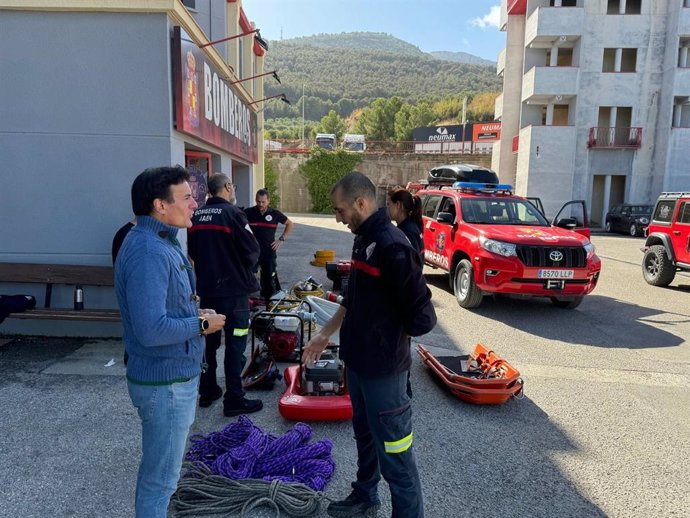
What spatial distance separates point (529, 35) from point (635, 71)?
6465mm

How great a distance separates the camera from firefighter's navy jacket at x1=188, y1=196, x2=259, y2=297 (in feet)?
13.4

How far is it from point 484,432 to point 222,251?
2.62 m

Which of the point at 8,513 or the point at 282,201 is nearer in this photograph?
the point at 8,513

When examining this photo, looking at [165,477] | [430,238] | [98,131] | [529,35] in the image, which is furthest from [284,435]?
[529,35]

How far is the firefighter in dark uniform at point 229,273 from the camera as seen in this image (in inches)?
161

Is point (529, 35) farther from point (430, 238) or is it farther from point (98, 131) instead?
point (98, 131)

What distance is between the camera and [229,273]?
13.5 ft

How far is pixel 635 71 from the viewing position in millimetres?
28828

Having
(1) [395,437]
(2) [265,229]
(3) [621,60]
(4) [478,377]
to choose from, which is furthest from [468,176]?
(3) [621,60]

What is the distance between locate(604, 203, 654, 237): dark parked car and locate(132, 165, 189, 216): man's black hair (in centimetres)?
2535

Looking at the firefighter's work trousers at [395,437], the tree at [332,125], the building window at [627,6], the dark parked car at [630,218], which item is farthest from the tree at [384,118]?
the firefighter's work trousers at [395,437]

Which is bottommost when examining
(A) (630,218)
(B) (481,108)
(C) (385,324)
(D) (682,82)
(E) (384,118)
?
(A) (630,218)

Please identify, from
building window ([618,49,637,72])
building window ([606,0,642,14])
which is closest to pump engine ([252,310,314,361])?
building window ([618,49,637,72])

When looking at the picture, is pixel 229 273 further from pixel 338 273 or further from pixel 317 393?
pixel 338 273
